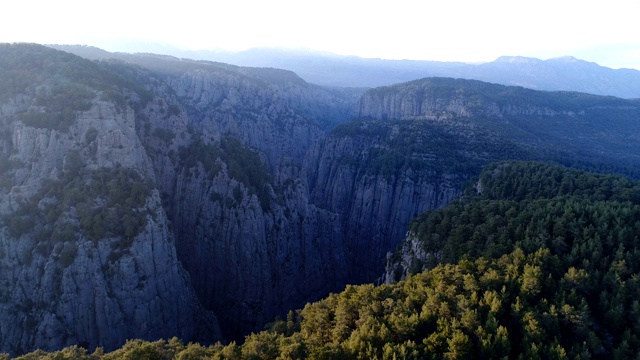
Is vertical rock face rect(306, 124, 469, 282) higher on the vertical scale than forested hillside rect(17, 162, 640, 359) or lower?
lower

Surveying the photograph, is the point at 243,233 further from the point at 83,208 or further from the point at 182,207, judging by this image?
the point at 83,208

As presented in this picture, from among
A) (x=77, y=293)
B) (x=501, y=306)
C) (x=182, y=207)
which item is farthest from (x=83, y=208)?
(x=501, y=306)

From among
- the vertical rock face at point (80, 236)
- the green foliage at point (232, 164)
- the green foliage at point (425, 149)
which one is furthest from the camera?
the green foliage at point (425, 149)

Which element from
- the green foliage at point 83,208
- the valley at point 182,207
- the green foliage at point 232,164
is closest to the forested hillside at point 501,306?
the valley at point 182,207

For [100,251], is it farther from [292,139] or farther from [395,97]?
[395,97]

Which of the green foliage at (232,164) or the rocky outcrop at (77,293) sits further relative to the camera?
the green foliage at (232,164)

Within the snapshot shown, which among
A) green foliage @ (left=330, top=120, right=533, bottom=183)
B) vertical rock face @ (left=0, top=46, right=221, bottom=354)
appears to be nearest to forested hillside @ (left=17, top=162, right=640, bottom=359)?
vertical rock face @ (left=0, top=46, right=221, bottom=354)

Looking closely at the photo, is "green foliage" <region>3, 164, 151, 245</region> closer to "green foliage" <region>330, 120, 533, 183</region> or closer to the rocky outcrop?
the rocky outcrop

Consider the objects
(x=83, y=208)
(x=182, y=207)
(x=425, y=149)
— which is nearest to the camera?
(x=83, y=208)

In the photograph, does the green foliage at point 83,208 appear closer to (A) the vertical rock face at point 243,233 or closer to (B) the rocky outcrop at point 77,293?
(B) the rocky outcrop at point 77,293
